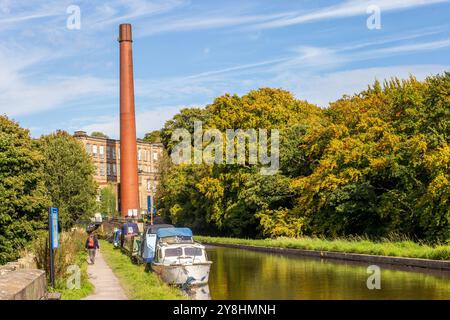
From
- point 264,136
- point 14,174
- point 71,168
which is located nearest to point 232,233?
point 264,136

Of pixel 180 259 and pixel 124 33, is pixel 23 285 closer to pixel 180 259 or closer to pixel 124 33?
pixel 180 259

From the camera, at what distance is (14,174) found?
4353 cm

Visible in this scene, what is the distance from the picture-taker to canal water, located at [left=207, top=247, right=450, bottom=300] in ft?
74.0

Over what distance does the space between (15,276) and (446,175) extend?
84.2 ft

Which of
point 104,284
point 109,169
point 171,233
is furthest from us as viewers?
point 109,169

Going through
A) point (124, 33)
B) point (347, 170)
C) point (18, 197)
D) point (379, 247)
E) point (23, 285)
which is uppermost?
point (124, 33)

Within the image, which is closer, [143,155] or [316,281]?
[316,281]

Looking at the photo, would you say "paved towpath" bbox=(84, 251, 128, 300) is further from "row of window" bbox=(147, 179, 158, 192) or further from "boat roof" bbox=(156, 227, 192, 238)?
"row of window" bbox=(147, 179, 158, 192)

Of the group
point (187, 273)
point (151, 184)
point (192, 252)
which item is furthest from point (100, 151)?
point (187, 273)

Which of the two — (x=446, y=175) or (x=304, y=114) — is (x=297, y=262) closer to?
(x=446, y=175)

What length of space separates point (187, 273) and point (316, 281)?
4974 mm

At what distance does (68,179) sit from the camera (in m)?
63.1

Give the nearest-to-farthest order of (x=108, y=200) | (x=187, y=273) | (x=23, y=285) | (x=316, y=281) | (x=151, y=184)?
1. (x=23, y=285)
2. (x=316, y=281)
3. (x=187, y=273)
4. (x=108, y=200)
5. (x=151, y=184)

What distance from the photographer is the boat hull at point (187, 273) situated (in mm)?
27203
